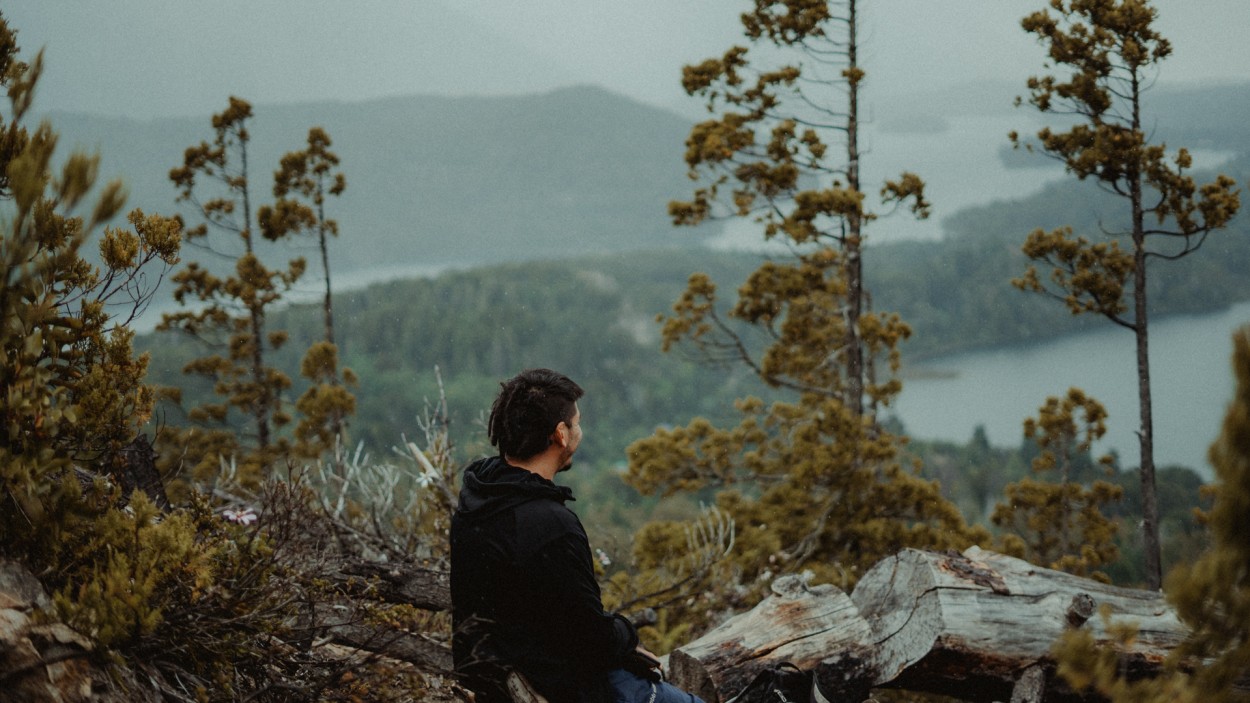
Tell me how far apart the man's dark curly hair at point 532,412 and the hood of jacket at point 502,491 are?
77 mm

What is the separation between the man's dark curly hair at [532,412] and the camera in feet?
9.55

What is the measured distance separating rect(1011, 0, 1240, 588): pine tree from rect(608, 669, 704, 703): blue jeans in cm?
905

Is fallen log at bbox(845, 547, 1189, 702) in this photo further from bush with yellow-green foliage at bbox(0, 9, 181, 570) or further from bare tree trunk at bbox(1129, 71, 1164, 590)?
bare tree trunk at bbox(1129, 71, 1164, 590)

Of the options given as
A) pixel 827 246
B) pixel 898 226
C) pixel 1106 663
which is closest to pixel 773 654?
pixel 1106 663

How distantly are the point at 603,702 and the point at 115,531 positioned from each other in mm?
1570

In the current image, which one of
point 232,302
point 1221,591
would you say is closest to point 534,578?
point 1221,591

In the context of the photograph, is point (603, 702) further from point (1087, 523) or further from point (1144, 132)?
point (1087, 523)

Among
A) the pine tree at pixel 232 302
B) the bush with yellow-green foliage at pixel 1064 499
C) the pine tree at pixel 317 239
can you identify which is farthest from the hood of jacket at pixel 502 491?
the pine tree at pixel 232 302

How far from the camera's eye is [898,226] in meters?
194

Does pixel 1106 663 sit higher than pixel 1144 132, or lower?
lower

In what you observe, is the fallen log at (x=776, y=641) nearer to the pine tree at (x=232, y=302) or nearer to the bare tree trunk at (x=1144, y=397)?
the bare tree trunk at (x=1144, y=397)

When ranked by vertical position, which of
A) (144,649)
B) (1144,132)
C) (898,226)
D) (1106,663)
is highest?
(898,226)

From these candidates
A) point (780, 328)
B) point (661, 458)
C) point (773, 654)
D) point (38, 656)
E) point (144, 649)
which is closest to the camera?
point (38, 656)

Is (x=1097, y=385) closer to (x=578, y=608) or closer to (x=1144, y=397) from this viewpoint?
(x=1144, y=397)
